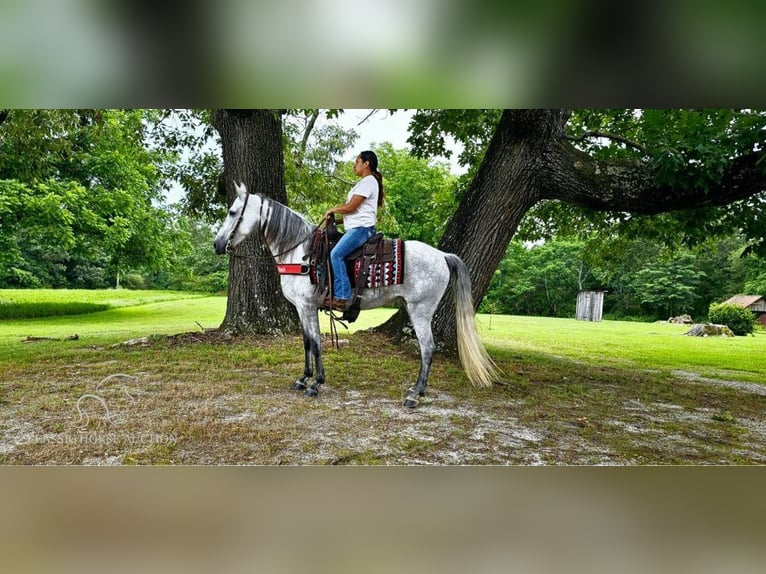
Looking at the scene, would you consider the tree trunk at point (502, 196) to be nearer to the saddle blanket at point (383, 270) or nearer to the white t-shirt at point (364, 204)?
the saddle blanket at point (383, 270)

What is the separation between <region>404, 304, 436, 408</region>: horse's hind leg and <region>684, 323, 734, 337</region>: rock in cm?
232

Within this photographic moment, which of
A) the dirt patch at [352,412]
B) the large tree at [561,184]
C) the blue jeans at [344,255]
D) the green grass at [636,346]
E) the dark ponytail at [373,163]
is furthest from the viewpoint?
the green grass at [636,346]

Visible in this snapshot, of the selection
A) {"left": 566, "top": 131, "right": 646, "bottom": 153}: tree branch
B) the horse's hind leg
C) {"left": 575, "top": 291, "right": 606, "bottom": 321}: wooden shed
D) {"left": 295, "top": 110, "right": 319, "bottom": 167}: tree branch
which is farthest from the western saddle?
{"left": 566, "top": 131, "right": 646, "bottom": 153}: tree branch

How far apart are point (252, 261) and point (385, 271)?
132cm

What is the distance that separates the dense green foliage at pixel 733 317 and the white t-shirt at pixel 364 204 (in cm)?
295

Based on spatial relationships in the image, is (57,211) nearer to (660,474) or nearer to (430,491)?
(430,491)

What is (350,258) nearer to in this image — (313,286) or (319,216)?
(313,286)

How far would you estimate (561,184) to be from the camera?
12.9ft

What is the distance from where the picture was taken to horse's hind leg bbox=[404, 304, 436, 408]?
3.20 metres

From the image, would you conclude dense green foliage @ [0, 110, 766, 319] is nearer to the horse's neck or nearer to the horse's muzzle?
the horse's neck

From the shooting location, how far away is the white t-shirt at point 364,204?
3080 millimetres

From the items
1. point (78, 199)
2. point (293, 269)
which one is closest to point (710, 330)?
point (293, 269)

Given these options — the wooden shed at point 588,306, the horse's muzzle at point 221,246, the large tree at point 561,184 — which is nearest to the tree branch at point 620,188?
the large tree at point 561,184
